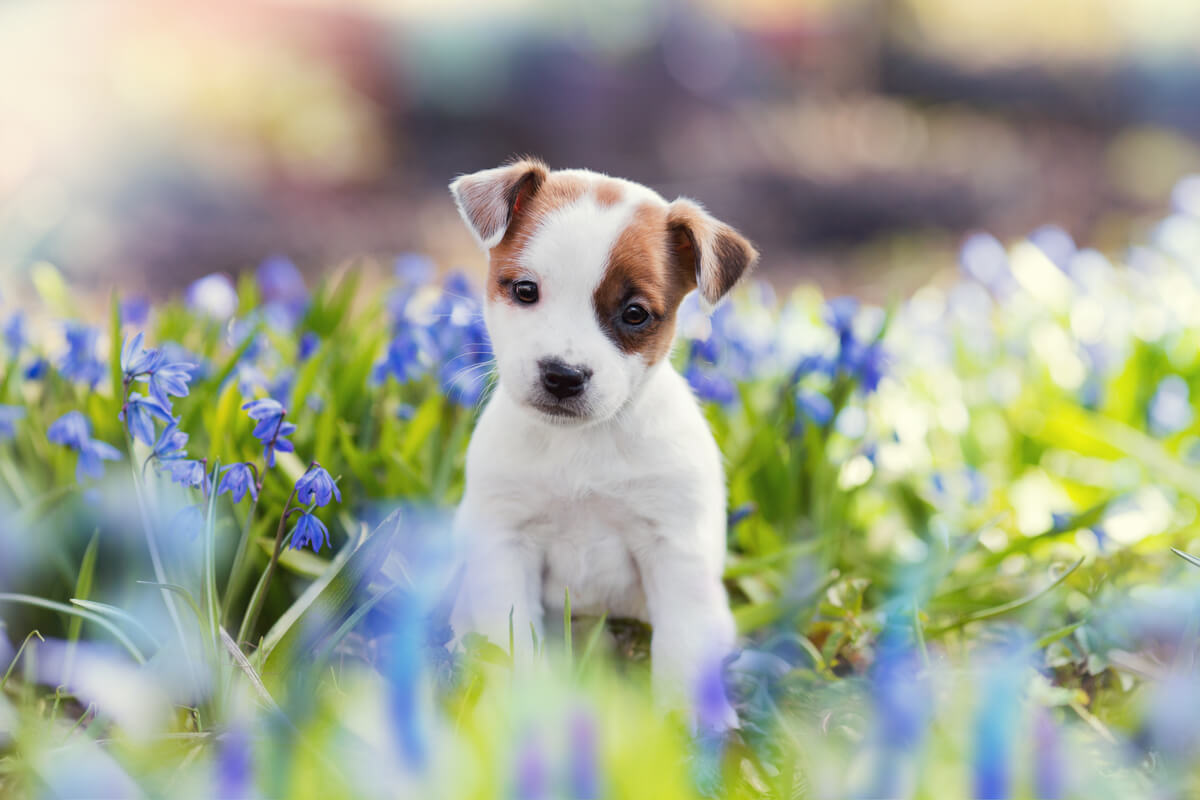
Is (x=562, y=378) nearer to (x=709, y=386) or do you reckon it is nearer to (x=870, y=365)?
(x=709, y=386)

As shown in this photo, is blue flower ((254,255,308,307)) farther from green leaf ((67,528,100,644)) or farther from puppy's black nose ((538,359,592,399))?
puppy's black nose ((538,359,592,399))

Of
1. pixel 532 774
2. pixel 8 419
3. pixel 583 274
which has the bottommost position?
pixel 8 419

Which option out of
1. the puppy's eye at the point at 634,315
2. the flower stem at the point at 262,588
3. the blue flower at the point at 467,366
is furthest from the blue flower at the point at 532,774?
A: the blue flower at the point at 467,366

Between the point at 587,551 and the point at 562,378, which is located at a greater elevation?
the point at 562,378

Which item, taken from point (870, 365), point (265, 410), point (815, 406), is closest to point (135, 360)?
point (265, 410)

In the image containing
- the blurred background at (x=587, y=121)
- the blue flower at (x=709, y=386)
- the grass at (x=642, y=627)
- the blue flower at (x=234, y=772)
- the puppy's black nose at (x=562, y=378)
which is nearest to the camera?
the blue flower at (x=234, y=772)

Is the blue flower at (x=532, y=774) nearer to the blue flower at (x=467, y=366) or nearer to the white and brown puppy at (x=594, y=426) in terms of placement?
the white and brown puppy at (x=594, y=426)
